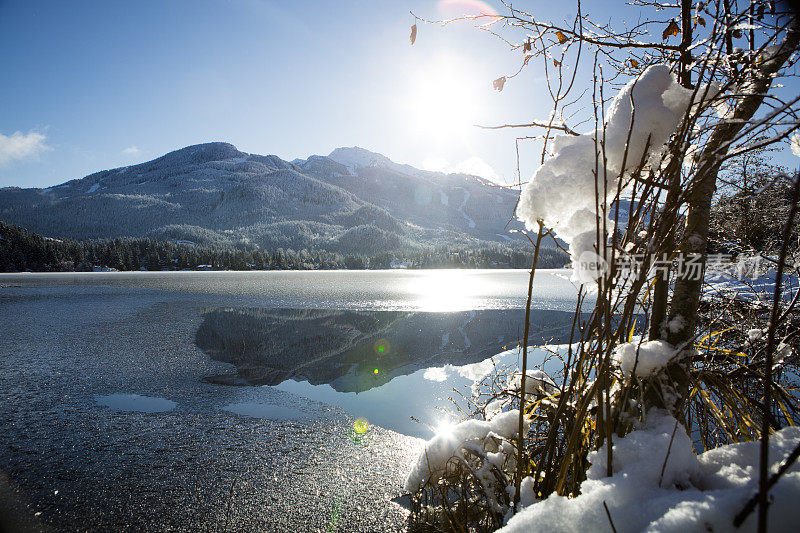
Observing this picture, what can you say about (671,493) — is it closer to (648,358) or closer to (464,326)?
(648,358)

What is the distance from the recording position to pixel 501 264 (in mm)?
97750

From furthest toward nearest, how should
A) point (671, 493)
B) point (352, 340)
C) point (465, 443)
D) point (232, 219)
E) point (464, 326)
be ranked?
point (232, 219)
point (464, 326)
point (352, 340)
point (465, 443)
point (671, 493)

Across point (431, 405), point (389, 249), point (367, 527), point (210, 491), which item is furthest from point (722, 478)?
point (389, 249)

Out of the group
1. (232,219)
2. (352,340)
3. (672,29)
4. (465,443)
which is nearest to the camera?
(672,29)

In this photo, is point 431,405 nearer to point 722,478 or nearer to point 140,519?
point 140,519

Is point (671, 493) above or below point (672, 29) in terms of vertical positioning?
below

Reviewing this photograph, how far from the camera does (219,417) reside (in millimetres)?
5711

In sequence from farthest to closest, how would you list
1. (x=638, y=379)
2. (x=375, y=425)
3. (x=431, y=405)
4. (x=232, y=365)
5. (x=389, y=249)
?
(x=389, y=249) < (x=232, y=365) < (x=431, y=405) < (x=375, y=425) < (x=638, y=379)

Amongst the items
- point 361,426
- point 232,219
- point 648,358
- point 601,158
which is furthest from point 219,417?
point 232,219

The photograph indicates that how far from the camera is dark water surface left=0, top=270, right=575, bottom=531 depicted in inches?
139

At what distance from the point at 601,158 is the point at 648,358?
27.5 inches

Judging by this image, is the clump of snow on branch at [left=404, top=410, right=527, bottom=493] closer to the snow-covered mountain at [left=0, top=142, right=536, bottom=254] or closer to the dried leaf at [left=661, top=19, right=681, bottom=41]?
the dried leaf at [left=661, top=19, right=681, bottom=41]

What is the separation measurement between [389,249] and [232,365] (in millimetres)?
132548

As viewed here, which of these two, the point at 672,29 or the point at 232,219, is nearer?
the point at 672,29
